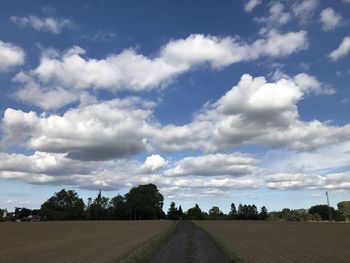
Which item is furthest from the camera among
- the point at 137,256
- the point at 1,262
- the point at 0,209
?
the point at 0,209

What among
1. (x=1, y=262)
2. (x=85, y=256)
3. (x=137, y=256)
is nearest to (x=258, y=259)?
(x=137, y=256)

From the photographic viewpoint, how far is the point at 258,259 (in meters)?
26.9

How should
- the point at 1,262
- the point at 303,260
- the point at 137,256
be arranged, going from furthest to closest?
the point at 137,256 → the point at 303,260 → the point at 1,262

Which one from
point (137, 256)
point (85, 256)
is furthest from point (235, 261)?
point (85, 256)

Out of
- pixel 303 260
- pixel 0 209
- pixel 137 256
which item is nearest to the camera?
pixel 303 260

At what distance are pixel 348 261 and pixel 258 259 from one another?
5310 mm

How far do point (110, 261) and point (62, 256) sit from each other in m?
4.55

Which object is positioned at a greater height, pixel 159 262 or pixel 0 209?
pixel 0 209

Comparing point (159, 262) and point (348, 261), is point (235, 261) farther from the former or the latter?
point (348, 261)

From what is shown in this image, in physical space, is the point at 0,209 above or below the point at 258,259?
above

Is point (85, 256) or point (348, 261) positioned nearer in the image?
point (348, 261)

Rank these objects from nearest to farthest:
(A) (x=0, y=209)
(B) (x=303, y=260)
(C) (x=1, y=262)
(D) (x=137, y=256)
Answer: (C) (x=1, y=262), (B) (x=303, y=260), (D) (x=137, y=256), (A) (x=0, y=209)

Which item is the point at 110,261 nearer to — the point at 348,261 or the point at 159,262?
the point at 159,262

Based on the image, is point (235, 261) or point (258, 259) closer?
point (235, 261)
